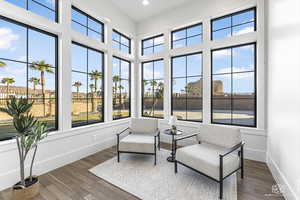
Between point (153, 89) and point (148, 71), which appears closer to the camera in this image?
point (153, 89)

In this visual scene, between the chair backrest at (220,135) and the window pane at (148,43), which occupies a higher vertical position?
the window pane at (148,43)

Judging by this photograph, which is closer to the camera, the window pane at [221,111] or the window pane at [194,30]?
the window pane at [221,111]

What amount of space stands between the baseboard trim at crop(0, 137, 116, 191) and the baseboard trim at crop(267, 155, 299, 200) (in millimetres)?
3444

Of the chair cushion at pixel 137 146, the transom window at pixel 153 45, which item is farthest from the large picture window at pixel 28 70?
the transom window at pixel 153 45

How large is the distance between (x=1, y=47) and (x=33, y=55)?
0.41 metres

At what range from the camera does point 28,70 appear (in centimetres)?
245

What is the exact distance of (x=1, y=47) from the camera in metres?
2.16

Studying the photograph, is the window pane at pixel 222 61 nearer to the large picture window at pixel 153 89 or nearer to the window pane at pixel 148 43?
the large picture window at pixel 153 89

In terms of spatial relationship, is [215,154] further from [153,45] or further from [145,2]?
[145,2]

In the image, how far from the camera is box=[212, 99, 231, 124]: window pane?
11.2 ft

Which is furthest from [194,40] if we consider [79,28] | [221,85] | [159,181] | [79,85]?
[159,181]

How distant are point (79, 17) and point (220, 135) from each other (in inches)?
154

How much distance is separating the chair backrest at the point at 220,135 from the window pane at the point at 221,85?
A: 3.92 feet

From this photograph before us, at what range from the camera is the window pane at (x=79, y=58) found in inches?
124
